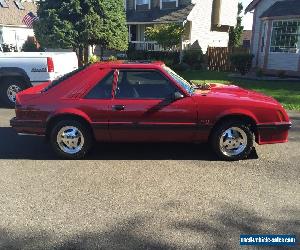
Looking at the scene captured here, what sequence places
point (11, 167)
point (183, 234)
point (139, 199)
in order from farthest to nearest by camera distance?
1. point (11, 167)
2. point (139, 199)
3. point (183, 234)

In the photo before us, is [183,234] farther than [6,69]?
No

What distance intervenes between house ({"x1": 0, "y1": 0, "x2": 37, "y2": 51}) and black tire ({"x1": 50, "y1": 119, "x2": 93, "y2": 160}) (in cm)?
3438

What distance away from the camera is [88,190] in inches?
181

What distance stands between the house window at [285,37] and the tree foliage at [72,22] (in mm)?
8627

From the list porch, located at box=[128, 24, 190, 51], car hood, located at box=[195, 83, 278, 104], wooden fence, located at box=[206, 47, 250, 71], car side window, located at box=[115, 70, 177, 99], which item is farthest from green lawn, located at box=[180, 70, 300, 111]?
porch, located at box=[128, 24, 190, 51]

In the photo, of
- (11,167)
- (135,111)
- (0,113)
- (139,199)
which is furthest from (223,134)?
(0,113)

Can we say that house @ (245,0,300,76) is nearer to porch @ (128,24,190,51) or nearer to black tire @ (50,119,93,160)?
porch @ (128,24,190,51)

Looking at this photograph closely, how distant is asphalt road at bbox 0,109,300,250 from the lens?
357cm

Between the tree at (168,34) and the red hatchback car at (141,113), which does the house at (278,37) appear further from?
the red hatchback car at (141,113)

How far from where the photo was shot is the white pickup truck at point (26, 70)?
9195mm

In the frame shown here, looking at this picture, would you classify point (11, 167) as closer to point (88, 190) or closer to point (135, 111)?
point (88, 190)

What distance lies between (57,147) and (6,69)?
478 cm

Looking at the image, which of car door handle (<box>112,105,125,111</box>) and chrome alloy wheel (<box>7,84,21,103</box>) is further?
chrome alloy wheel (<box>7,84,21,103</box>)

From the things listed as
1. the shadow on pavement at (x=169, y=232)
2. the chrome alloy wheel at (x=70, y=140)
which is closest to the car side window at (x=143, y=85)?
the chrome alloy wheel at (x=70, y=140)
